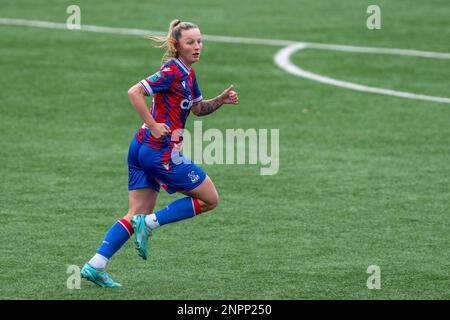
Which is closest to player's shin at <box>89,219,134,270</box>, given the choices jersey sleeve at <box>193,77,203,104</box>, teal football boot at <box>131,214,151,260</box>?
teal football boot at <box>131,214,151,260</box>

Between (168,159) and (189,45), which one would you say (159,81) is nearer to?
(189,45)

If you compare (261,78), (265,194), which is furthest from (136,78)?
(265,194)

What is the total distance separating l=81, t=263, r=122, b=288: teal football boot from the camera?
812 cm

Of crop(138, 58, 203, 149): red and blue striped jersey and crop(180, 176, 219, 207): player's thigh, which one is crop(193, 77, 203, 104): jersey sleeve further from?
crop(180, 176, 219, 207): player's thigh

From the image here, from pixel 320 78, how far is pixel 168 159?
32.2 ft

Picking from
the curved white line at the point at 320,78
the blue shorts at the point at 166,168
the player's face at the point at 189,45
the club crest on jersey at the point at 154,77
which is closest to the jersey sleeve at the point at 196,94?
the player's face at the point at 189,45

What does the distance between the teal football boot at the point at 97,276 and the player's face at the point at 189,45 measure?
6.08ft

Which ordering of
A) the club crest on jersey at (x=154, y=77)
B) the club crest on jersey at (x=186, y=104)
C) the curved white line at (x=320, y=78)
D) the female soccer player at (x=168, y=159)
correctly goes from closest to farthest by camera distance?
1. the club crest on jersey at (x=154, y=77)
2. the female soccer player at (x=168, y=159)
3. the club crest on jersey at (x=186, y=104)
4. the curved white line at (x=320, y=78)

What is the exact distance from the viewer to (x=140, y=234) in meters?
8.02

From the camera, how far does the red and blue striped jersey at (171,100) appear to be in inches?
316

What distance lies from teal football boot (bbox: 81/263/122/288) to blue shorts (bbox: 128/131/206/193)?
0.81m

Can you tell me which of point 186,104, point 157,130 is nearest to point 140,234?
point 157,130

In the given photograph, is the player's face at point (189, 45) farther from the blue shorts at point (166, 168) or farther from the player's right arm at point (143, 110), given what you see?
the blue shorts at point (166, 168)
